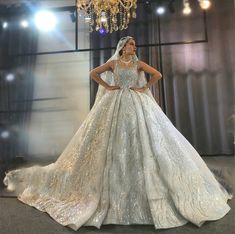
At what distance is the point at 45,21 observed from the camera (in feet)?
19.1

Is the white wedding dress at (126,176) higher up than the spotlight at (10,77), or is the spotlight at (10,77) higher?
the spotlight at (10,77)

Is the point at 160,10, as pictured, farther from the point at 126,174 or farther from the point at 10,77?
the point at 126,174

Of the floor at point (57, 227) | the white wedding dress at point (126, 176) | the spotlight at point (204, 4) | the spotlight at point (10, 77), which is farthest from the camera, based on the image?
the spotlight at point (10, 77)

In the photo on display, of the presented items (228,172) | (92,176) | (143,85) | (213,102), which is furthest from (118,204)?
(213,102)

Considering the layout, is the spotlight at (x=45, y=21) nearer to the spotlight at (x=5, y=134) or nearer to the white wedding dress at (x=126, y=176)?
the spotlight at (x=5, y=134)

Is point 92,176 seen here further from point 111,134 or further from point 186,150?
point 186,150

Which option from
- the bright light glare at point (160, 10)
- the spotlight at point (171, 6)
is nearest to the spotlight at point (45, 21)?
the bright light glare at point (160, 10)

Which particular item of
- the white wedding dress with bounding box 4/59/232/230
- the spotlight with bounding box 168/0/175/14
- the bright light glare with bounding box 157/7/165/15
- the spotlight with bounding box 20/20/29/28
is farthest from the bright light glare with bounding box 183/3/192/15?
the white wedding dress with bounding box 4/59/232/230

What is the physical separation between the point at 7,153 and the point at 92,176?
13.1ft

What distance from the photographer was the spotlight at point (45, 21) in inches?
227

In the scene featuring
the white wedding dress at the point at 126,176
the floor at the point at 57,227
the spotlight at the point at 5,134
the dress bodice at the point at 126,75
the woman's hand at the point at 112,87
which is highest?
the dress bodice at the point at 126,75

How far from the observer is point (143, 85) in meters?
2.56

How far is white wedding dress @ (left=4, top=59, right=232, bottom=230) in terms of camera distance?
68.9 inches

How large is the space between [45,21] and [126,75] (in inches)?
160
